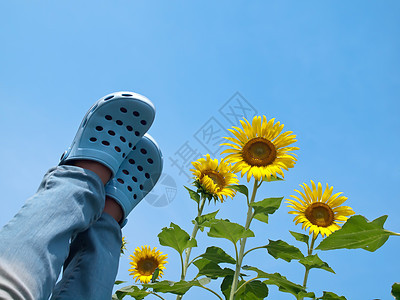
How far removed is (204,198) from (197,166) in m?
0.24

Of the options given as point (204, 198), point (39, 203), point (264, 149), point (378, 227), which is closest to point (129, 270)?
point (204, 198)

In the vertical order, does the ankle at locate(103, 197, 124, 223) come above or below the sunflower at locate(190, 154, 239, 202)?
below

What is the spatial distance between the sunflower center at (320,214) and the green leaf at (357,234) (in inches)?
52.7

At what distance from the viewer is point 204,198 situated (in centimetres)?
227

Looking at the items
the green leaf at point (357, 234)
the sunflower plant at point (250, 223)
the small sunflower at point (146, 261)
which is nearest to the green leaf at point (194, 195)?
the sunflower plant at point (250, 223)

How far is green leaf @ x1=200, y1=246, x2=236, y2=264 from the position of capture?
5.50ft

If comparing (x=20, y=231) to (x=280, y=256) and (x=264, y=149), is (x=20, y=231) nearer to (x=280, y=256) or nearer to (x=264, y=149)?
(x=280, y=256)

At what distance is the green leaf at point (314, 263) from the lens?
1.62 m

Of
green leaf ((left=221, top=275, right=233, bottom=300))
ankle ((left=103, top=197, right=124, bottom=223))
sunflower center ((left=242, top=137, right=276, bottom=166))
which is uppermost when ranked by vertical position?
sunflower center ((left=242, top=137, right=276, bottom=166))

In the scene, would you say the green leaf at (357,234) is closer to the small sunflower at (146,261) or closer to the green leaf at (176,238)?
the green leaf at (176,238)

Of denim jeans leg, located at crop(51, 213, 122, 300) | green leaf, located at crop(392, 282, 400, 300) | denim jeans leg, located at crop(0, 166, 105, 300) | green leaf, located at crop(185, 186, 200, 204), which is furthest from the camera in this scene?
green leaf, located at crop(185, 186, 200, 204)

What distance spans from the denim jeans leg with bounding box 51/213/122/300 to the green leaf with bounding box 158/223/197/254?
27cm

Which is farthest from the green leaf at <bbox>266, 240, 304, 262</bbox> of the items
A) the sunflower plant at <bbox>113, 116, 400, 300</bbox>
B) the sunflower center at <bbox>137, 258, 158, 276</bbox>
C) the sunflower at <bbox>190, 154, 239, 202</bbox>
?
the sunflower center at <bbox>137, 258, 158, 276</bbox>

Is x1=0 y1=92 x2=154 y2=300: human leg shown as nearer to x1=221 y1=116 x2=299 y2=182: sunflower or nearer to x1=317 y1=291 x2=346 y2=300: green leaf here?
x1=221 y1=116 x2=299 y2=182: sunflower
